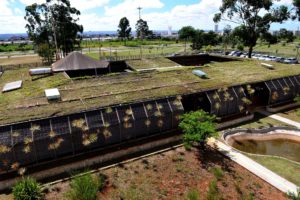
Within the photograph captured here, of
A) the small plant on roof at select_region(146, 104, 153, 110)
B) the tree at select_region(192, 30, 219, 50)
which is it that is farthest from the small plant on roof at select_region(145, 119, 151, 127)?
the tree at select_region(192, 30, 219, 50)

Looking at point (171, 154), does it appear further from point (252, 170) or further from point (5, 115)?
point (5, 115)

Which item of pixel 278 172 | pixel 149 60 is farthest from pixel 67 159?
pixel 149 60

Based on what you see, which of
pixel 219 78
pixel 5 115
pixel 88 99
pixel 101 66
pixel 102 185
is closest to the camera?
pixel 102 185

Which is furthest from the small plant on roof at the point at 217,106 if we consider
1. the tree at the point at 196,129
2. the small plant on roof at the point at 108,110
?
the small plant on roof at the point at 108,110

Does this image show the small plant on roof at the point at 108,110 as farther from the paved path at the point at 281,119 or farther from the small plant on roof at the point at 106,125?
the paved path at the point at 281,119

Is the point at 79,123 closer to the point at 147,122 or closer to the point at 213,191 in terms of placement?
the point at 147,122

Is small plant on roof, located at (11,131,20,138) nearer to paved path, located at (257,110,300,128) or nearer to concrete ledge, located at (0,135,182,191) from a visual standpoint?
concrete ledge, located at (0,135,182,191)

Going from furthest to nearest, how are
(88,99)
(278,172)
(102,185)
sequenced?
(88,99) < (278,172) < (102,185)
